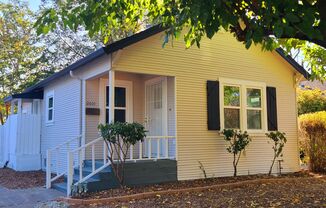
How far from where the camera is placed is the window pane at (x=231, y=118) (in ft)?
34.6

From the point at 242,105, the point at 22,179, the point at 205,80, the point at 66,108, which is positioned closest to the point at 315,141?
the point at 242,105

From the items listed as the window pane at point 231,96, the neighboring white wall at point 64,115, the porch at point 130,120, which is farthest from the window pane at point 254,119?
the neighboring white wall at point 64,115

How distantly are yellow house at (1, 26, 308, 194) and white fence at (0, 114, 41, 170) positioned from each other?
4.17 ft

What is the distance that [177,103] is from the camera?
378 inches

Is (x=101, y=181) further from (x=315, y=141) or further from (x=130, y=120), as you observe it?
(x=315, y=141)

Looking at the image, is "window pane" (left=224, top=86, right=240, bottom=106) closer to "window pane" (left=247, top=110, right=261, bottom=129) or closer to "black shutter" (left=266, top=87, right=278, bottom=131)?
"window pane" (left=247, top=110, right=261, bottom=129)

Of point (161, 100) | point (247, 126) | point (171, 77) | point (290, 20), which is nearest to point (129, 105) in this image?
point (161, 100)

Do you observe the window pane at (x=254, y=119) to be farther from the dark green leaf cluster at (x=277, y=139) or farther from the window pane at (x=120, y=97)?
the window pane at (x=120, y=97)

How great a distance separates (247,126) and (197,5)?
281 inches

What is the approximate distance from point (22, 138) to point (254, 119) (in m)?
8.44

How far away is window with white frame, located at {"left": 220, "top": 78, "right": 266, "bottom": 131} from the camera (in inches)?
418

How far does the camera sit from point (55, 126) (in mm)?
12000

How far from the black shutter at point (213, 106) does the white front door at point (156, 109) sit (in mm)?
1285

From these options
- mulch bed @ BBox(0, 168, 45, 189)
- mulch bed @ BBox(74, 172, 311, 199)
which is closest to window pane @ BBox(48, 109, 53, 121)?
mulch bed @ BBox(0, 168, 45, 189)
